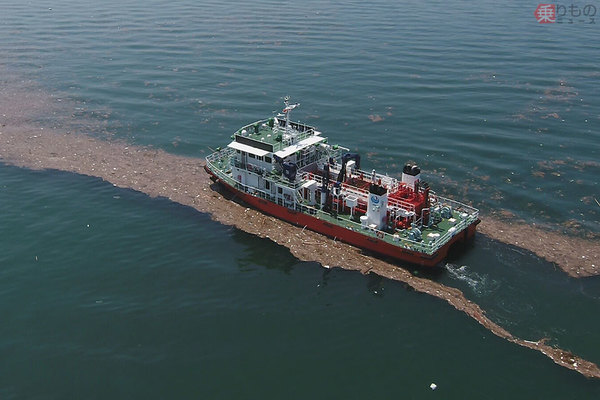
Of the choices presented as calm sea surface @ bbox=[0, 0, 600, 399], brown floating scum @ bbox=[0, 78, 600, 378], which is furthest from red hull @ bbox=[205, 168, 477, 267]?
calm sea surface @ bbox=[0, 0, 600, 399]

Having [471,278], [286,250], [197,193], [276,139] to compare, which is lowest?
[471,278]

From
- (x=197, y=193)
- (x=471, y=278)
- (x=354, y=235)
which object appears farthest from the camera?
(x=197, y=193)

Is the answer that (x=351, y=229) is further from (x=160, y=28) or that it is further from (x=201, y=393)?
(x=160, y=28)

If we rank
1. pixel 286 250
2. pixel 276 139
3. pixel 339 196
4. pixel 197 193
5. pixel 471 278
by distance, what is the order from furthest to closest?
pixel 197 193, pixel 276 139, pixel 339 196, pixel 286 250, pixel 471 278

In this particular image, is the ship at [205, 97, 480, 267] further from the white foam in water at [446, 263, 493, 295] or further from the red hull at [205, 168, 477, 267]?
the white foam in water at [446, 263, 493, 295]

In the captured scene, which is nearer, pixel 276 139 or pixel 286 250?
pixel 286 250

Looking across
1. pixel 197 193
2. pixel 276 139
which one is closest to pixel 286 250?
pixel 276 139

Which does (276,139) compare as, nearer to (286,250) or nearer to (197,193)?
(197,193)

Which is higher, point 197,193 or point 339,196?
point 339,196
